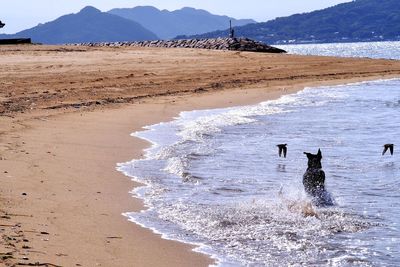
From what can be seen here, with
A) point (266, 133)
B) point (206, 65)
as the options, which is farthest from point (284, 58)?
point (266, 133)

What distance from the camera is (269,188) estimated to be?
979cm

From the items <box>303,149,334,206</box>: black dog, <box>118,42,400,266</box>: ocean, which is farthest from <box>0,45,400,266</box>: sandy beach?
<box>303,149,334,206</box>: black dog

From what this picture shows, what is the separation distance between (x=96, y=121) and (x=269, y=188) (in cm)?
683

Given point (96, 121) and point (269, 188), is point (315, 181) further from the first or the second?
point (96, 121)

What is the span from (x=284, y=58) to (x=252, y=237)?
30.8 m

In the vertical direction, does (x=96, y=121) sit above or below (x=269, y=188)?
above

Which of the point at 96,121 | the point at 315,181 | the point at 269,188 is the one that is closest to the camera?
the point at 315,181

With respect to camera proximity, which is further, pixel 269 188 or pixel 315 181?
pixel 269 188

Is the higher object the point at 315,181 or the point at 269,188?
the point at 315,181

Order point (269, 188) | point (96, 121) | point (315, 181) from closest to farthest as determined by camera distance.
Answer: point (315, 181) < point (269, 188) < point (96, 121)

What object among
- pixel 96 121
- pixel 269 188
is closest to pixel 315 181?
Result: pixel 269 188

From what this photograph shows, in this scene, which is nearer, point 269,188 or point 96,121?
point 269,188

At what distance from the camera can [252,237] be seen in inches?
285

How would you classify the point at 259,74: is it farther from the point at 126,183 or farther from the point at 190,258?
the point at 190,258
